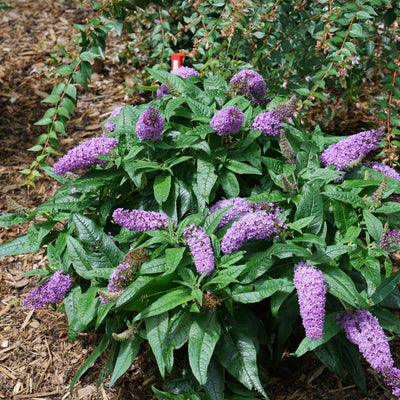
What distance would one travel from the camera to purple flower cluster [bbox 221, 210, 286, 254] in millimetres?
2400

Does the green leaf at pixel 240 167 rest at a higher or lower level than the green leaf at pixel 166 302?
higher

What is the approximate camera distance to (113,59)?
5387 millimetres

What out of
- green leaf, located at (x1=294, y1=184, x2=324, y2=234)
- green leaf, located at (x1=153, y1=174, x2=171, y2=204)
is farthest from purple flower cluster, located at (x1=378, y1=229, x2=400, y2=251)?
green leaf, located at (x1=153, y1=174, x2=171, y2=204)

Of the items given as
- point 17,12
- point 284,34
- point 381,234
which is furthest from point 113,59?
point 381,234

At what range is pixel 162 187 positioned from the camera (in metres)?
2.64

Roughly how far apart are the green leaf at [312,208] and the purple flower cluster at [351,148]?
0.33 meters

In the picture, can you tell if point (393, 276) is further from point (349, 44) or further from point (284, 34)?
point (284, 34)

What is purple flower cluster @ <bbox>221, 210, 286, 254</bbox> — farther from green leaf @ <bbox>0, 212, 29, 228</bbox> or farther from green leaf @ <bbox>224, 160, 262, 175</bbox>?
green leaf @ <bbox>0, 212, 29, 228</bbox>

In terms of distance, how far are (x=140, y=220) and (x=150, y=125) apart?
498 millimetres

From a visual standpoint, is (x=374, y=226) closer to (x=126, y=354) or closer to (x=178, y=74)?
(x=126, y=354)

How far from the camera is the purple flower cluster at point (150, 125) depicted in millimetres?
2525

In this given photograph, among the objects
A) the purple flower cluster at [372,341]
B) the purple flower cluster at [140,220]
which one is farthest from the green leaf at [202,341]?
the purple flower cluster at [372,341]

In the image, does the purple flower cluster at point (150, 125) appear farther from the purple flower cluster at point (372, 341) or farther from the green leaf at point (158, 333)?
the purple flower cluster at point (372, 341)

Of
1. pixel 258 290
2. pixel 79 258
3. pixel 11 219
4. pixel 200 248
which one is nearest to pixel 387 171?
pixel 258 290
